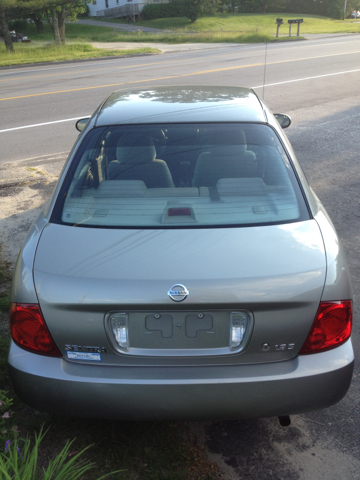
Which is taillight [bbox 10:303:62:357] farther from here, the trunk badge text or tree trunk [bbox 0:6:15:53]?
tree trunk [bbox 0:6:15:53]

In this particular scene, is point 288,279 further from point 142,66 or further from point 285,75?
point 142,66

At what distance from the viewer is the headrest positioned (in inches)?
121

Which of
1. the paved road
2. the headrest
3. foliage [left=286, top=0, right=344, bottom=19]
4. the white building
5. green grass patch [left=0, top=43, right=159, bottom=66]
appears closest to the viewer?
the paved road

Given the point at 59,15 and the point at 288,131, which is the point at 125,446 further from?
the point at 59,15

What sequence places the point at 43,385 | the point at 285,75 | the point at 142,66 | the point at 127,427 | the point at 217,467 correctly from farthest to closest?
1. the point at 142,66
2. the point at 285,75
3. the point at 127,427
4. the point at 217,467
5. the point at 43,385

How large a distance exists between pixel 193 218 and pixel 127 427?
4.00ft

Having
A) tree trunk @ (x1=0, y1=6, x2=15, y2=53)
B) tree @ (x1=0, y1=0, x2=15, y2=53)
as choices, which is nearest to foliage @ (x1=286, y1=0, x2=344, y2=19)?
tree @ (x1=0, y1=0, x2=15, y2=53)

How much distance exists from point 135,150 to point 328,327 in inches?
66.8

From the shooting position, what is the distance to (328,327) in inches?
83.8

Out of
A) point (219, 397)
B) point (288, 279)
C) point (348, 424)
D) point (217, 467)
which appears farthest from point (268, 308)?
point (348, 424)

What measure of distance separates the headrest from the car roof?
13 cm

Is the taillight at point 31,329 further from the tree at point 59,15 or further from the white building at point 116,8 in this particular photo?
Result: the white building at point 116,8

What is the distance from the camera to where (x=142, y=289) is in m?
2.00

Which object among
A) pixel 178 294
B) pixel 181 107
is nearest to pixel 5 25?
pixel 181 107
